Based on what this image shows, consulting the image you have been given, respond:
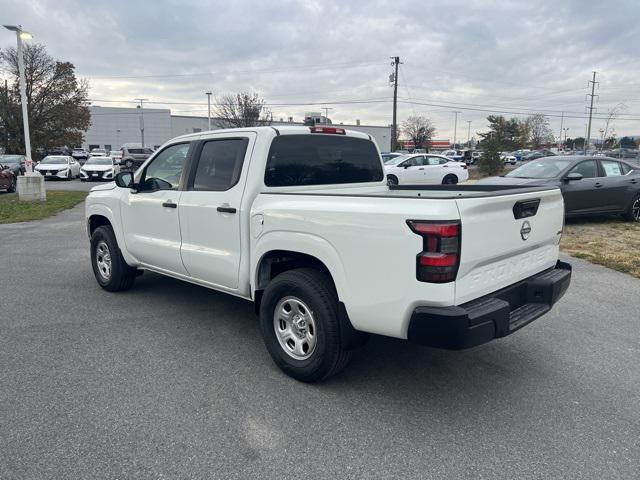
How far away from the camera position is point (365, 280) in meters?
3.16

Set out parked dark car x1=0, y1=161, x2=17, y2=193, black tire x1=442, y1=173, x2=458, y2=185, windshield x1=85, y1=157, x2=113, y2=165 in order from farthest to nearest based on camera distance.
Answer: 1. windshield x1=85, y1=157, x2=113, y2=165
2. black tire x1=442, y1=173, x2=458, y2=185
3. parked dark car x1=0, y1=161, x2=17, y2=193

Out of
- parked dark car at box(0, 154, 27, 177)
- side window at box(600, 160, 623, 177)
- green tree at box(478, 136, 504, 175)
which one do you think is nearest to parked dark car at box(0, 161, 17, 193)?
parked dark car at box(0, 154, 27, 177)

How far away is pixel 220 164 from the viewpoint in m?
4.45

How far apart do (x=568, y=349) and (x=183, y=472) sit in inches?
134

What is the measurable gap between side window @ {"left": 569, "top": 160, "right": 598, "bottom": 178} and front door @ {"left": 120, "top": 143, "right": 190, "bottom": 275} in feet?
28.6

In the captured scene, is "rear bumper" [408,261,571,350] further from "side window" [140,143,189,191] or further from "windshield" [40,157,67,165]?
"windshield" [40,157,67,165]

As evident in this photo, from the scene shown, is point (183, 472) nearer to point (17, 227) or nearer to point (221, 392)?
point (221, 392)

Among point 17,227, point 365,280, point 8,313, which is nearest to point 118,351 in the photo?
point 8,313

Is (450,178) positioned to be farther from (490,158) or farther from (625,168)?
(625,168)

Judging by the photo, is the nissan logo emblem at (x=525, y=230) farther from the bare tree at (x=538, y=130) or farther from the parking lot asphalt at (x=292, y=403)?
the bare tree at (x=538, y=130)

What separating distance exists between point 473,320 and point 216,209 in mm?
2359

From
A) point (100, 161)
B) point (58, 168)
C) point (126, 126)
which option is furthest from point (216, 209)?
point (126, 126)

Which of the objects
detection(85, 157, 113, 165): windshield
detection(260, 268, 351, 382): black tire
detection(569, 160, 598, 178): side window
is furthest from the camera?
detection(85, 157, 113, 165): windshield

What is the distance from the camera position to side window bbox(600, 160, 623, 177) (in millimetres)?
10844
